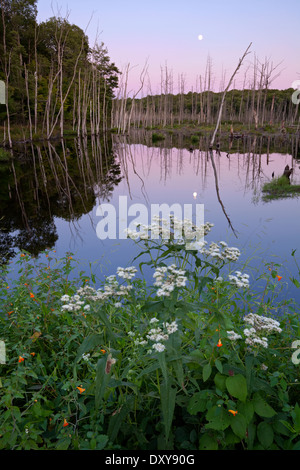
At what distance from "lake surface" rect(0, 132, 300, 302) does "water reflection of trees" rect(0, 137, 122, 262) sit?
2 cm

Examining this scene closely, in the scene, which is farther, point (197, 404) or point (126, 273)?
point (126, 273)

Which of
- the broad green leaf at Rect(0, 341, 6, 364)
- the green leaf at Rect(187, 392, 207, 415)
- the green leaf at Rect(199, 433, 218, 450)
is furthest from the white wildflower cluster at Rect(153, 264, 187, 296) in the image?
the broad green leaf at Rect(0, 341, 6, 364)

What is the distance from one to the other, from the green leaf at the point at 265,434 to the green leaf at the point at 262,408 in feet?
0.43

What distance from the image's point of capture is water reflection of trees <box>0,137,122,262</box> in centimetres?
914

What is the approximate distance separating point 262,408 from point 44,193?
13.9m

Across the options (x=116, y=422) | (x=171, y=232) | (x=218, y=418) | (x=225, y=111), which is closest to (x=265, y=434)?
(x=218, y=418)

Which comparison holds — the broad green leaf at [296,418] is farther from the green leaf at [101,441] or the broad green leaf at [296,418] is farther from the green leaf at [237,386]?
the green leaf at [101,441]

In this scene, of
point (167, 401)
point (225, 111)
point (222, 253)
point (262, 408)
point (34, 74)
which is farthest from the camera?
point (225, 111)

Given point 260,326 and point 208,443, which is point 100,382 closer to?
point 208,443

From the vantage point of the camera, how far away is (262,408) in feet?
7.02

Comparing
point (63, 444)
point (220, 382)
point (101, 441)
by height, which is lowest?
point (63, 444)

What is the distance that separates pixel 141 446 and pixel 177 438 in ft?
0.87

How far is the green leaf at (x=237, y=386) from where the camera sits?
6.82 feet

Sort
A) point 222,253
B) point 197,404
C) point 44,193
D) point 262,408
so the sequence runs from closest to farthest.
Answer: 1. point 262,408
2. point 197,404
3. point 222,253
4. point 44,193
